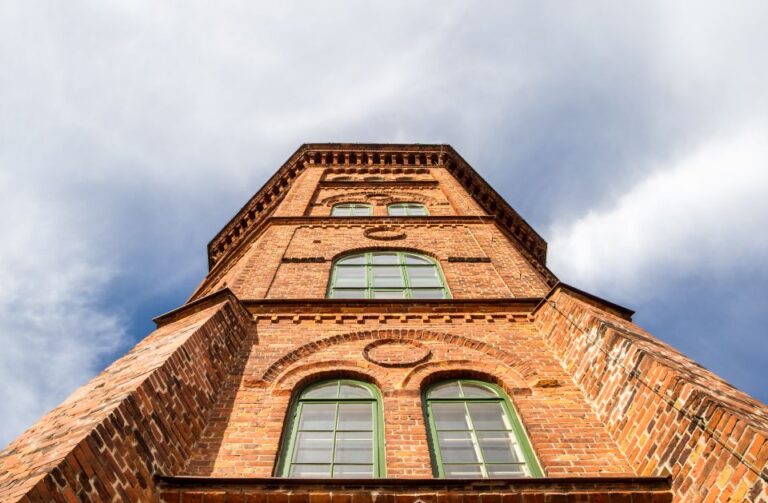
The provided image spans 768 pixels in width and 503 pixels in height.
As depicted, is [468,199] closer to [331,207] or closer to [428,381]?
[331,207]

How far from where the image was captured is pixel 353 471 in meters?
5.78

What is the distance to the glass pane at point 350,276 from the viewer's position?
1041 cm

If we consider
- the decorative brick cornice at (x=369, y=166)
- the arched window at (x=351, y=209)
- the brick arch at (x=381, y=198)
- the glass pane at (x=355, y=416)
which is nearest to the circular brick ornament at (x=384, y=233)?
the arched window at (x=351, y=209)

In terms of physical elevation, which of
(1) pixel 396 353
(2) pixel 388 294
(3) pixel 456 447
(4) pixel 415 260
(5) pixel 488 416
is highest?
(4) pixel 415 260

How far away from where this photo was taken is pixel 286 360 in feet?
24.8

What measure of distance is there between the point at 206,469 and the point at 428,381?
275 centimetres

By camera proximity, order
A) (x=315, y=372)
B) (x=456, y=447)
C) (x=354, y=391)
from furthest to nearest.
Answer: (x=315, y=372)
(x=354, y=391)
(x=456, y=447)

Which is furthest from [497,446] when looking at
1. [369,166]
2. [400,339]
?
[369,166]

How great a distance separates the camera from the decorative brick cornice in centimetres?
1905

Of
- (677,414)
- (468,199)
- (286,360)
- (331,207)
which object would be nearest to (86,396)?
(286,360)

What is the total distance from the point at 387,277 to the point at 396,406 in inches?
170

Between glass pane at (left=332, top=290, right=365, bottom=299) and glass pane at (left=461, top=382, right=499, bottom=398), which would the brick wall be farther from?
glass pane at (left=332, top=290, right=365, bottom=299)

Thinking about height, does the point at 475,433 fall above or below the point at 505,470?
above

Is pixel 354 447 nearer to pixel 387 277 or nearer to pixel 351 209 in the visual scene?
pixel 387 277
